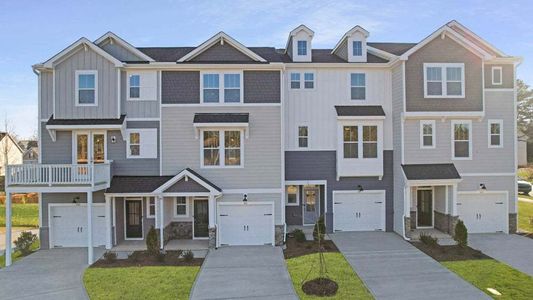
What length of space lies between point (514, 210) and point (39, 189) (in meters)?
21.9

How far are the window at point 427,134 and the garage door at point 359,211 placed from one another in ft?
10.3

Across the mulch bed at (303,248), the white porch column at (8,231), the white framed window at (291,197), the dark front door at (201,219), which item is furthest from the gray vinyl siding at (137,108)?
the mulch bed at (303,248)

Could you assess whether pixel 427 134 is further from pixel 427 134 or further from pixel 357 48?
pixel 357 48

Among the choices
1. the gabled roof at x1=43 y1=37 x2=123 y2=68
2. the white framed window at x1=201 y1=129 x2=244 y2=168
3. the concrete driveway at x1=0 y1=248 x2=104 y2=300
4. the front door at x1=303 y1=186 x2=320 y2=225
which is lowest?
the concrete driveway at x1=0 y1=248 x2=104 y2=300

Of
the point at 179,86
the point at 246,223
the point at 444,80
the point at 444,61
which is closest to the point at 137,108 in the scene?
the point at 179,86

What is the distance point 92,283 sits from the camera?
11.1 metres

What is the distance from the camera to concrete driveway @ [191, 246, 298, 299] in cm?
1014

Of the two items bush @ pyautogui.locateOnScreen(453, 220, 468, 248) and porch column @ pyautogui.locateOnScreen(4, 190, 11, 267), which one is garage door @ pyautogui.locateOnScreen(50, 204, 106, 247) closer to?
porch column @ pyautogui.locateOnScreen(4, 190, 11, 267)

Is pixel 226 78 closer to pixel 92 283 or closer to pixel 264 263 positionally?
pixel 264 263

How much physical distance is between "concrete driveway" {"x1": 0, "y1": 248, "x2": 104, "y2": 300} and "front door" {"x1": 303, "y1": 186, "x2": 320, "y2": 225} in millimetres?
10091

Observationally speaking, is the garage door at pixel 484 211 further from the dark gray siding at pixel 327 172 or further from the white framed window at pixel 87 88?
the white framed window at pixel 87 88

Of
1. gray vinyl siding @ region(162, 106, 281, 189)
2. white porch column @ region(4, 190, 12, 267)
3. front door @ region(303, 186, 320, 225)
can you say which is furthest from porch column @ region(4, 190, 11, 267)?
front door @ region(303, 186, 320, 225)

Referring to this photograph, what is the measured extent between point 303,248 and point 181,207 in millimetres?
6231

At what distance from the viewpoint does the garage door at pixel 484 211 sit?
55.0 ft
